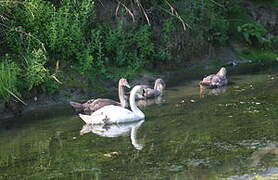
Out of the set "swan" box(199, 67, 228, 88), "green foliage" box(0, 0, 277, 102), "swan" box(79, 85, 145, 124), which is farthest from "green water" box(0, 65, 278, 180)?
"green foliage" box(0, 0, 277, 102)

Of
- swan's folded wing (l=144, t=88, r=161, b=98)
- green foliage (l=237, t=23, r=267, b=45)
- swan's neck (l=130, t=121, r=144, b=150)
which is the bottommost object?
swan's neck (l=130, t=121, r=144, b=150)

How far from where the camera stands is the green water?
10570mm

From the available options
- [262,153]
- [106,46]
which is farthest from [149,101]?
[262,153]

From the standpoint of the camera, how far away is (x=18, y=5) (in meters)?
18.7

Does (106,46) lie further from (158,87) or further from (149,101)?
(149,101)

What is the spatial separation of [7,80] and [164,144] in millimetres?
5350

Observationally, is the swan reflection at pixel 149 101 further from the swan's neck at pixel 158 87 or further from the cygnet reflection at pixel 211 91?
the cygnet reflection at pixel 211 91

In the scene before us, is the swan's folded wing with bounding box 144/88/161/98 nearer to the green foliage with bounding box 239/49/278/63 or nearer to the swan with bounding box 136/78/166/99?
the swan with bounding box 136/78/166/99

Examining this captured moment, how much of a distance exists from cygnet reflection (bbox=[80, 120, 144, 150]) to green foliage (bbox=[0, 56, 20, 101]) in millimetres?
2417

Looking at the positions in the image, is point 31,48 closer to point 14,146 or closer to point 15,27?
Answer: point 15,27

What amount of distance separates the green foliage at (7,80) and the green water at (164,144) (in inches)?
28.3

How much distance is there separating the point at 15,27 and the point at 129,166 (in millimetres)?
8329

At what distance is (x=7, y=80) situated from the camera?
16000 mm

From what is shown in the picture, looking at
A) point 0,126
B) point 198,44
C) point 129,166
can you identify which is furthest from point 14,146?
point 198,44
